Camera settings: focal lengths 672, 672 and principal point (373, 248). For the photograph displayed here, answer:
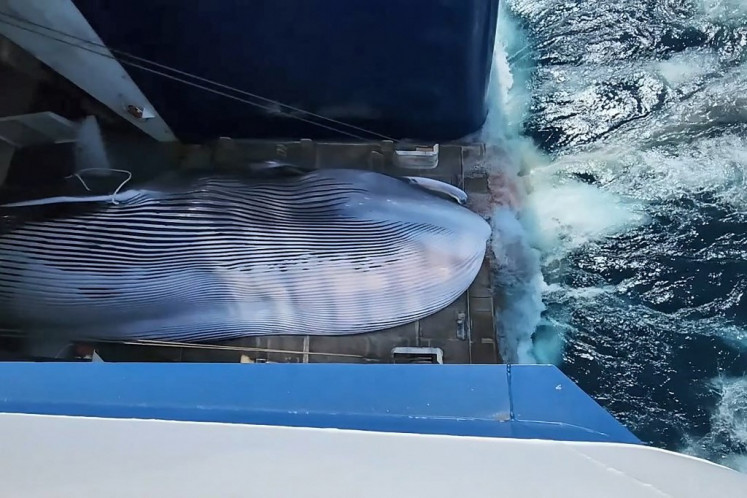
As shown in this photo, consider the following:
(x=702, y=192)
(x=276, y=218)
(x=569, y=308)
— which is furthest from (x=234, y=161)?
(x=702, y=192)

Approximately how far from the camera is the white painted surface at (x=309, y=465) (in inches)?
34.4

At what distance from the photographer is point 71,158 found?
2.42m


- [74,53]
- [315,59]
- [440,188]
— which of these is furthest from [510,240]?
[74,53]

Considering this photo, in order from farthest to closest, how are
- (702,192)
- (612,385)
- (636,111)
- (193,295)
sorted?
(636,111) → (702,192) → (612,385) → (193,295)

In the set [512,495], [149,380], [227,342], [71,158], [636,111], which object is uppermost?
[636,111]

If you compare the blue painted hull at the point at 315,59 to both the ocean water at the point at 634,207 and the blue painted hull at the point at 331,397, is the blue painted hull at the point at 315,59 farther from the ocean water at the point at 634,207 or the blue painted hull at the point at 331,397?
the blue painted hull at the point at 331,397

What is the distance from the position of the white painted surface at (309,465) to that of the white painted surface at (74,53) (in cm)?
140

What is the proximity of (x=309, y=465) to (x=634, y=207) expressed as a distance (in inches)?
90.6

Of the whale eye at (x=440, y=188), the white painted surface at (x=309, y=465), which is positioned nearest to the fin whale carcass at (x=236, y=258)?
the whale eye at (x=440, y=188)

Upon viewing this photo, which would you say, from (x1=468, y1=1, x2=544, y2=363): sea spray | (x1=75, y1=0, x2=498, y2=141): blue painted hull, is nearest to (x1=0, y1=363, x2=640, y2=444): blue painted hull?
(x1=75, y1=0, x2=498, y2=141): blue painted hull

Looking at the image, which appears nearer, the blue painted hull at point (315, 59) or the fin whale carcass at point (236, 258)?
the blue painted hull at point (315, 59)

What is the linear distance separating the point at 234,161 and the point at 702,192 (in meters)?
1.95

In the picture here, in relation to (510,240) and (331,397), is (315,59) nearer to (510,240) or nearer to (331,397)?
(510,240)

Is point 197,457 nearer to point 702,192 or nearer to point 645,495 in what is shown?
point 645,495
